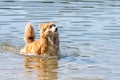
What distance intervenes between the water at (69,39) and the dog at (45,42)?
322 mm

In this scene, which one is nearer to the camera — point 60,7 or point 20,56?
point 20,56

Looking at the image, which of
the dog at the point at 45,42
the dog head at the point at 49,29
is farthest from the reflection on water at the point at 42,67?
the dog head at the point at 49,29

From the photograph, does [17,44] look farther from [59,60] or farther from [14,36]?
[59,60]

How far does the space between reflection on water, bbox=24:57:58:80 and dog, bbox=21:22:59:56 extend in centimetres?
27

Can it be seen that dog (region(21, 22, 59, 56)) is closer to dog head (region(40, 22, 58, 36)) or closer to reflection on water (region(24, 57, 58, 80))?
dog head (region(40, 22, 58, 36))

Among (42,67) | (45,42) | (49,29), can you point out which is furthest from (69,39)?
(42,67)

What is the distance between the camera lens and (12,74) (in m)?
10.0

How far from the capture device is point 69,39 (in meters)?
14.0

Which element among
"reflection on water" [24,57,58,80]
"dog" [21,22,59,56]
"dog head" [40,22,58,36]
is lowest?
"reflection on water" [24,57,58,80]

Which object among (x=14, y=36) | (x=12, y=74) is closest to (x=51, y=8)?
(x=14, y=36)

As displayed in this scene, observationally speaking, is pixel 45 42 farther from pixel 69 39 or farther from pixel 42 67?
pixel 69 39

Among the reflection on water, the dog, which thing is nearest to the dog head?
the dog

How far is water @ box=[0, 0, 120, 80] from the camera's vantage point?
10258 mm

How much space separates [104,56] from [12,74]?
285 centimetres
